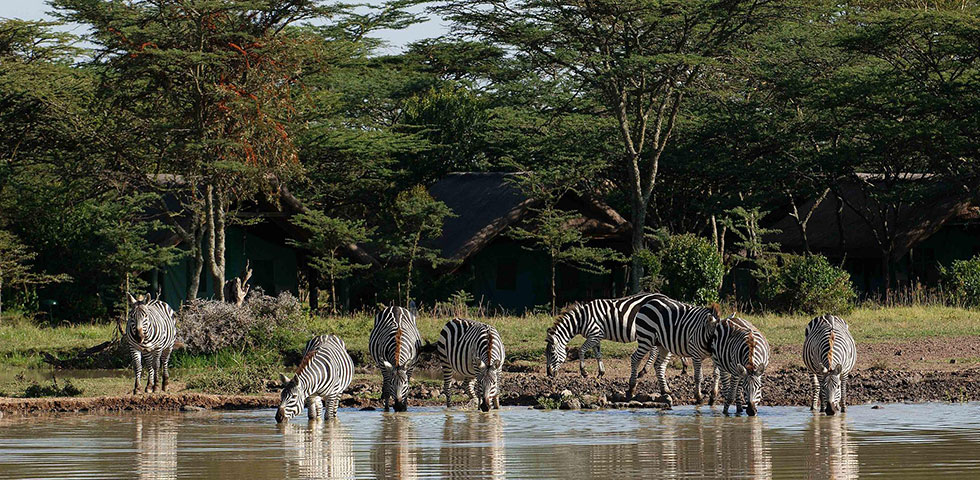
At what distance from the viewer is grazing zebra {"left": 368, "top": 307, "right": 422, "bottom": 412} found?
16.7m

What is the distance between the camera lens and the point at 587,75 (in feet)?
115

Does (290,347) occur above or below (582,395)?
above

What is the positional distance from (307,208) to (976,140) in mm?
17618

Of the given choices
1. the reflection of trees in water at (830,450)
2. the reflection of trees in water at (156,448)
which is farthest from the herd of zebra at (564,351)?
the reflection of trees in water at (156,448)

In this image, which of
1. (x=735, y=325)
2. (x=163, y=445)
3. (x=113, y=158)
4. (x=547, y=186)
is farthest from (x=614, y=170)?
(x=163, y=445)

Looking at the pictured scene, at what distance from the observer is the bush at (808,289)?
101ft

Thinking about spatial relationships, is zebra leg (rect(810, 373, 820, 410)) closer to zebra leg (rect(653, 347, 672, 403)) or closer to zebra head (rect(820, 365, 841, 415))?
zebra head (rect(820, 365, 841, 415))

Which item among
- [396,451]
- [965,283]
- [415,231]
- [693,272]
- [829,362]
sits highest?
[415,231]

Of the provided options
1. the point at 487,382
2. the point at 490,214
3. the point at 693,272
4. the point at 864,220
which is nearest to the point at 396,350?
the point at 487,382

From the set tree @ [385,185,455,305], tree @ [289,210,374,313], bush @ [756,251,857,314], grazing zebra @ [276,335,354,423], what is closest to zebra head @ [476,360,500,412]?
grazing zebra @ [276,335,354,423]

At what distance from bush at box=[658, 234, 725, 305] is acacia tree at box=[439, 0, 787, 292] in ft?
5.22

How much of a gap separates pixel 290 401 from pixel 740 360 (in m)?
5.13

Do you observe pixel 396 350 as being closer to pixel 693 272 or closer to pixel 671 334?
pixel 671 334

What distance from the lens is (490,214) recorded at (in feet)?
119
